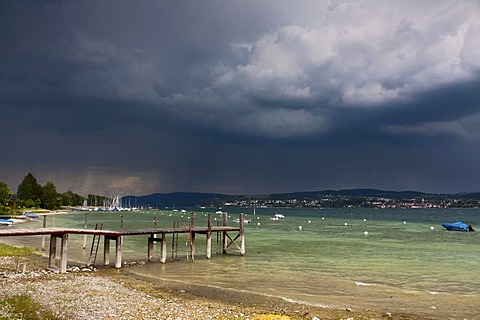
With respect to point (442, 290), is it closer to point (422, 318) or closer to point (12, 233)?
point (422, 318)

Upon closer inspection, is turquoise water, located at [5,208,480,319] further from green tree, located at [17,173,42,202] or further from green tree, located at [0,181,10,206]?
green tree, located at [17,173,42,202]

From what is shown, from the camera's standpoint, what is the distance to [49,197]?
582 ft

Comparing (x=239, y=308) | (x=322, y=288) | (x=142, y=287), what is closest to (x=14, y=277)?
(x=142, y=287)

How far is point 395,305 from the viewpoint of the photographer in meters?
21.8

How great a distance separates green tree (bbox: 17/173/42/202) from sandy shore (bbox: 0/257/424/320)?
155692mm

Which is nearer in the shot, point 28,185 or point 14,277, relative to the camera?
point 14,277

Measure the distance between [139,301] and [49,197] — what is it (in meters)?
175

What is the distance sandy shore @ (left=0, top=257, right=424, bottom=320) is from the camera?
17188 mm

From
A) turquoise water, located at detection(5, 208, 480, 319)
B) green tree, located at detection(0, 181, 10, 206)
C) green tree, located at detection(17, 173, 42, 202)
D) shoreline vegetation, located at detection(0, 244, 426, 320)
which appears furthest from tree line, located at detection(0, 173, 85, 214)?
shoreline vegetation, located at detection(0, 244, 426, 320)

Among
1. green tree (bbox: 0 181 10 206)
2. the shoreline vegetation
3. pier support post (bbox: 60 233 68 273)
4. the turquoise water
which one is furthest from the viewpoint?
green tree (bbox: 0 181 10 206)

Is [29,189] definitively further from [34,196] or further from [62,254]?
[62,254]

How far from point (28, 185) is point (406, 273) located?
166191 millimetres

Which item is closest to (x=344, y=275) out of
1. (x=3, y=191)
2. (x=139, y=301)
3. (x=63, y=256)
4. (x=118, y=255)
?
(x=118, y=255)

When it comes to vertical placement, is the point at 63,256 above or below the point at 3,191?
below
